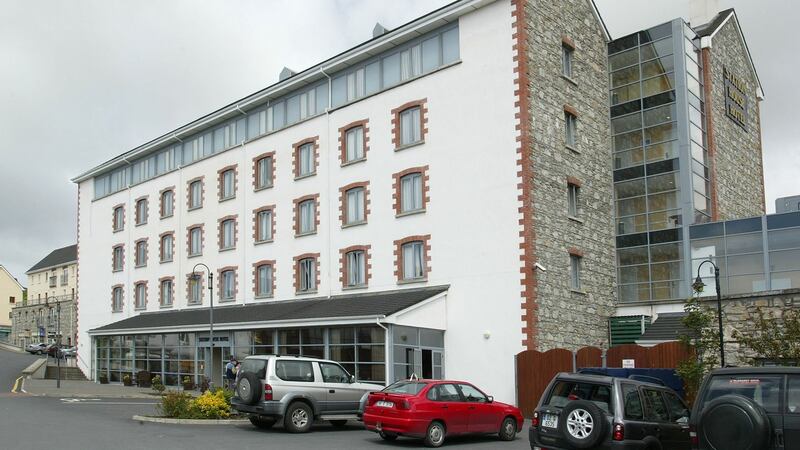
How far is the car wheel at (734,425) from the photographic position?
934 cm

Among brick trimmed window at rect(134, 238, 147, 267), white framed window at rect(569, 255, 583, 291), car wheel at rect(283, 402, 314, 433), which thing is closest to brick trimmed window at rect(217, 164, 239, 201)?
brick trimmed window at rect(134, 238, 147, 267)

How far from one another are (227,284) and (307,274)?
21.7ft

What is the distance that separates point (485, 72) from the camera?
28.8 metres

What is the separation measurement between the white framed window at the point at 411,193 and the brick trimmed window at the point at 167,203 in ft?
60.4

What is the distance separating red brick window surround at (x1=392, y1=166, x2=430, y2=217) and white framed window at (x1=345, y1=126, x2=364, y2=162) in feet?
8.44

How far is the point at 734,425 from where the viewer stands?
9.53 metres

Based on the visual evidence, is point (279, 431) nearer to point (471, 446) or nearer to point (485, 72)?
point (471, 446)

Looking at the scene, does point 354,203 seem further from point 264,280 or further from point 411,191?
point 264,280

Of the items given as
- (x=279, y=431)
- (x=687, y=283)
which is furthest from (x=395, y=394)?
(x=687, y=283)

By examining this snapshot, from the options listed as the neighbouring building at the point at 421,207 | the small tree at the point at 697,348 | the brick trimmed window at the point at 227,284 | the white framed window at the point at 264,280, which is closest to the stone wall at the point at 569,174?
the neighbouring building at the point at 421,207

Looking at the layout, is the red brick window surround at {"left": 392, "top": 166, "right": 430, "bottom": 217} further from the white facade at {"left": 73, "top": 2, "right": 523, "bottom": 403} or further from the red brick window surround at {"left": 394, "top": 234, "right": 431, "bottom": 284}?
the red brick window surround at {"left": 394, "top": 234, "right": 431, "bottom": 284}

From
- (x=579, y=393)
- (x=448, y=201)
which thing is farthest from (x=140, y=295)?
(x=579, y=393)

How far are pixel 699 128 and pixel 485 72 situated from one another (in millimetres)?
10535

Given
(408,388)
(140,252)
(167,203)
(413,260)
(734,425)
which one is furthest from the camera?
(140,252)
